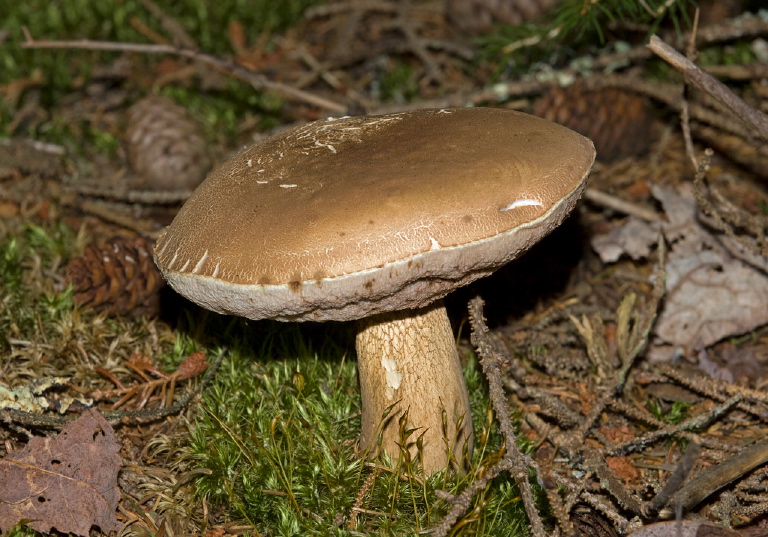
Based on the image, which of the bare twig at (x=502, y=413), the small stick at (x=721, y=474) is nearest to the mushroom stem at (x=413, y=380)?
the bare twig at (x=502, y=413)

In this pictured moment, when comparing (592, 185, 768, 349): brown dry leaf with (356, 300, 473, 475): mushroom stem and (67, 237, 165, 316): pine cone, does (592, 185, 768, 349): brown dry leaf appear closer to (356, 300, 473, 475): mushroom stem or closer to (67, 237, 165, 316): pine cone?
(356, 300, 473, 475): mushroom stem

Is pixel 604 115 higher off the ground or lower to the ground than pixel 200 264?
lower

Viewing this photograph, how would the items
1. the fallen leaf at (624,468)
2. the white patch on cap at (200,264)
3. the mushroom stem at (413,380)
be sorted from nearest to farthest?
the white patch on cap at (200,264)
the mushroom stem at (413,380)
the fallen leaf at (624,468)

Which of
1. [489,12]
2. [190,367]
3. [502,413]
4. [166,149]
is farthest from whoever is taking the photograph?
[489,12]

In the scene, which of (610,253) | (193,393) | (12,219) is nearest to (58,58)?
(12,219)

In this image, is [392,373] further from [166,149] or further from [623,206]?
[166,149]

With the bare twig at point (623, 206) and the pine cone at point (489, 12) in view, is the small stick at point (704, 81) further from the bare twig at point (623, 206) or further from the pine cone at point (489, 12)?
the pine cone at point (489, 12)

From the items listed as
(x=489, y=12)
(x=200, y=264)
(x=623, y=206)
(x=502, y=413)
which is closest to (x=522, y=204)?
(x=502, y=413)
